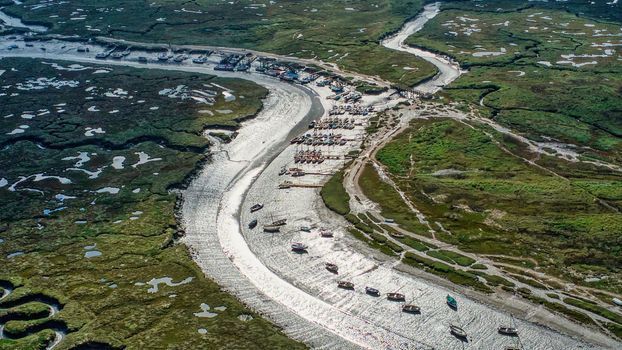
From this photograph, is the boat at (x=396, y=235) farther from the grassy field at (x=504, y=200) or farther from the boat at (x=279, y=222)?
the boat at (x=279, y=222)

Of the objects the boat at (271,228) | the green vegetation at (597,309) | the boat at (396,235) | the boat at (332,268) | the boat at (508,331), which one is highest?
the boat at (396,235)

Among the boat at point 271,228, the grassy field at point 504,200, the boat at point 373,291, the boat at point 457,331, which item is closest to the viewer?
the boat at point 457,331

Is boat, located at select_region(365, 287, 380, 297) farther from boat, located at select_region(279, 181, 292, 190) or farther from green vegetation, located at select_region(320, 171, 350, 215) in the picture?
boat, located at select_region(279, 181, 292, 190)

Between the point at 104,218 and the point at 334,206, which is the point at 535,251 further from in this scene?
the point at 104,218

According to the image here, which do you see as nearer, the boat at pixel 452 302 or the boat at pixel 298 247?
the boat at pixel 452 302

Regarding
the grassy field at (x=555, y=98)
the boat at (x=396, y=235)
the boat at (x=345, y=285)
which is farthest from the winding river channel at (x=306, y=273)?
the grassy field at (x=555, y=98)

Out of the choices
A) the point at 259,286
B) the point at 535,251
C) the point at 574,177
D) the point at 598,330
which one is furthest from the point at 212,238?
the point at 574,177

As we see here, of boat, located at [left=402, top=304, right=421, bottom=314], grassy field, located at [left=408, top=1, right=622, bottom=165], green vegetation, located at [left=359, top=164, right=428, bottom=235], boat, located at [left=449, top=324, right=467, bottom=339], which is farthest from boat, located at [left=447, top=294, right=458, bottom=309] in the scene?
grassy field, located at [left=408, top=1, right=622, bottom=165]

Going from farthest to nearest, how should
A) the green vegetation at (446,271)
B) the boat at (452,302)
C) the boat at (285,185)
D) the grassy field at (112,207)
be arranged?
the boat at (285,185)
the green vegetation at (446,271)
the boat at (452,302)
the grassy field at (112,207)
